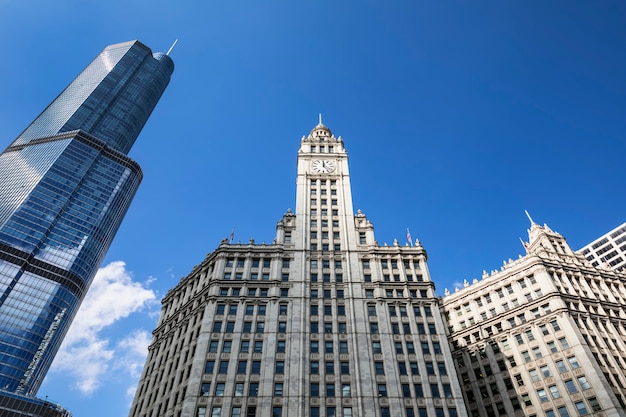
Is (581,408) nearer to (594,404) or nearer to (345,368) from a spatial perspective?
(594,404)

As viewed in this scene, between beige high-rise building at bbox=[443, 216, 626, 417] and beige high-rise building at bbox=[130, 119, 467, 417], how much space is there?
17.1 meters

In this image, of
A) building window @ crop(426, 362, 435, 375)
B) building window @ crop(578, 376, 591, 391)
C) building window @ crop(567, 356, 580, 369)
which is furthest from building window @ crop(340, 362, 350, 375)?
building window @ crop(567, 356, 580, 369)

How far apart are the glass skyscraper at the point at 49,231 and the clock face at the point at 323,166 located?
99.4 metres

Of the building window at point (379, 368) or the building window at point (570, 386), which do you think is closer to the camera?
the building window at point (379, 368)

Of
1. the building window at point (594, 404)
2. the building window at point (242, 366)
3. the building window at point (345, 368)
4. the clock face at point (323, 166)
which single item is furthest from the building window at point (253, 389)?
the clock face at point (323, 166)

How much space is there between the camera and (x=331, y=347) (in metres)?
67.4

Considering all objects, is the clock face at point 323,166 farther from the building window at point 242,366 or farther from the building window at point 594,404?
the building window at point 594,404

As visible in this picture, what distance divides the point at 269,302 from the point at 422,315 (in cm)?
2512

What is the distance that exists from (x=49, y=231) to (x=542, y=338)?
155 m

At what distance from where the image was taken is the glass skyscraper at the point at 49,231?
13662 centimetres

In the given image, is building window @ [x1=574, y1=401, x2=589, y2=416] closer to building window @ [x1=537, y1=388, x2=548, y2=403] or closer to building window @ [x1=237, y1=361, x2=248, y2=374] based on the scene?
building window @ [x1=537, y1=388, x2=548, y2=403]

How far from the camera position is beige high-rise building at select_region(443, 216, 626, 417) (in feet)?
227

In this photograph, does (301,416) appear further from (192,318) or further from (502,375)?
(502,375)

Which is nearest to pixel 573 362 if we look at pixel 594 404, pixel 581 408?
pixel 594 404
